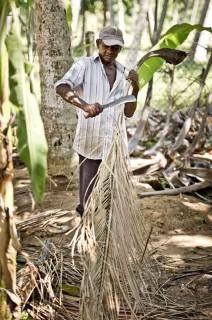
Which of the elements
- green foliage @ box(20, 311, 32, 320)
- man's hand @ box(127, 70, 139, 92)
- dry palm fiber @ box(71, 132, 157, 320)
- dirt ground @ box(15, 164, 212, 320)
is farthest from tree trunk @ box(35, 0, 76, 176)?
green foliage @ box(20, 311, 32, 320)

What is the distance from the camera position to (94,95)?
361 cm

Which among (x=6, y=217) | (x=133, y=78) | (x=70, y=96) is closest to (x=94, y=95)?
(x=70, y=96)

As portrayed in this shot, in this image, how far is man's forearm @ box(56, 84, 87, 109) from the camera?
330 centimetres

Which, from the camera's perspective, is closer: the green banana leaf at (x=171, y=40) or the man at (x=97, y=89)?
the man at (x=97, y=89)

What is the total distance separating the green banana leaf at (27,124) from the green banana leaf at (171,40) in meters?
2.03

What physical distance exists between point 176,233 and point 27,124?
2826mm

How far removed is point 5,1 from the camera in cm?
197

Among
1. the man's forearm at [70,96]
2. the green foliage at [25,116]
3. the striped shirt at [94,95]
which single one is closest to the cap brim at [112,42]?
the striped shirt at [94,95]

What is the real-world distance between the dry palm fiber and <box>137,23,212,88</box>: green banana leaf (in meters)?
1.34

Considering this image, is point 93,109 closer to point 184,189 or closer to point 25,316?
point 25,316

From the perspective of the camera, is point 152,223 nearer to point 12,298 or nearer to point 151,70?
point 151,70

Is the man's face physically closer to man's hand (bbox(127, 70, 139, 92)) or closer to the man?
the man

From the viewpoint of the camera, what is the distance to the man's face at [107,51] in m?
3.46

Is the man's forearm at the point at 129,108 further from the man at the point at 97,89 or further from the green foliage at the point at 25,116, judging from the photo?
the green foliage at the point at 25,116
